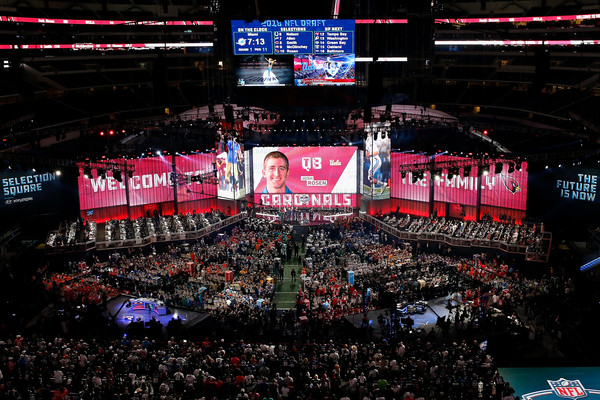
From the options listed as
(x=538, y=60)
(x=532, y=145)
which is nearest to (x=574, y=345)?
(x=538, y=60)

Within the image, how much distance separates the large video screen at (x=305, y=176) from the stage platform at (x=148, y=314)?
1667cm

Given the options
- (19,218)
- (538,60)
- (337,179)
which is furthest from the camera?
(337,179)

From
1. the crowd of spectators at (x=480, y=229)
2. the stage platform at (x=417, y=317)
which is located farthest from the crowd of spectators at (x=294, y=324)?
the crowd of spectators at (x=480, y=229)

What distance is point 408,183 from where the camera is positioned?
39.2 metres

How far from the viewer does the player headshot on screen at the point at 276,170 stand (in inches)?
1561

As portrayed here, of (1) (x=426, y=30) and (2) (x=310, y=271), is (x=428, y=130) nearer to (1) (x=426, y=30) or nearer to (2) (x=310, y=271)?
(1) (x=426, y=30)

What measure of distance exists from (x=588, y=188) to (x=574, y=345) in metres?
12.2

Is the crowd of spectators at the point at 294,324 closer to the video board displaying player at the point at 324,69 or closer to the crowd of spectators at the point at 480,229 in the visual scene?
the crowd of spectators at the point at 480,229

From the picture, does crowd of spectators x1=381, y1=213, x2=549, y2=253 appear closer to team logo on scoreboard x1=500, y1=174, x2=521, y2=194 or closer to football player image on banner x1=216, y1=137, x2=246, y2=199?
team logo on scoreboard x1=500, y1=174, x2=521, y2=194

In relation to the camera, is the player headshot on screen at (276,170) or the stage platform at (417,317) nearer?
the stage platform at (417,317)

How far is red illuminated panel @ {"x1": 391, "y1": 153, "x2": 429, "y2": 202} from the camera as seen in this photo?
38.1m

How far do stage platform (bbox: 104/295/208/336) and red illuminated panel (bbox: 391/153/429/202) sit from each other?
19.7 m

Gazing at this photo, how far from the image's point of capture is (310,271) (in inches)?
1139

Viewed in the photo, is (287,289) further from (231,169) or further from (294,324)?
(231,169)
